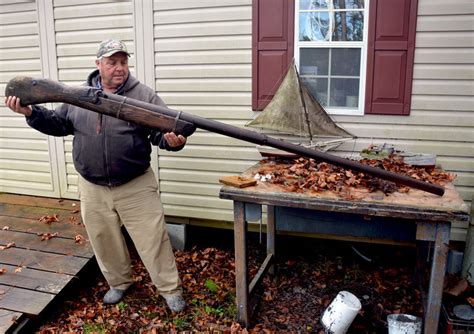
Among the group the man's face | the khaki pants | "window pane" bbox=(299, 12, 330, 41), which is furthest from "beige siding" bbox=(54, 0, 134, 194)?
"window pane" bbox=(299, 12, 330, 41)

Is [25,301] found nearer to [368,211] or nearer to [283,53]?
[368,211]

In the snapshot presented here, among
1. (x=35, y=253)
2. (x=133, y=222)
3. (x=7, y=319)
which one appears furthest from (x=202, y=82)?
(x=7, y=319)

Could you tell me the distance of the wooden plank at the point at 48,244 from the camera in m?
4.25

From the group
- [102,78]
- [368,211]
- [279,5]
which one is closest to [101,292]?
[102,78]

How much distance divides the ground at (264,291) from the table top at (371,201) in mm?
1170

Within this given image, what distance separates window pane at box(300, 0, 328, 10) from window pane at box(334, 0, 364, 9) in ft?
0.33

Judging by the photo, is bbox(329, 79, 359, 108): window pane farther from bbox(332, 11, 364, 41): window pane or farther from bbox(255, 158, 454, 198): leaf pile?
bbox(255, 158, 454, 198): leaf pile

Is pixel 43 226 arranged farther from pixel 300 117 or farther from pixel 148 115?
pixel 300 117

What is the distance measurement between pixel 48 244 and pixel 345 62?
3520 mm

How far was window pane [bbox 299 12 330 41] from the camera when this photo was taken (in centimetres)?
405

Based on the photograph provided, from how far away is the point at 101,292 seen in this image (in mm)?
4094

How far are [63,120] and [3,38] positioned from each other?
2.57 metres

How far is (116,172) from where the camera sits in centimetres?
342

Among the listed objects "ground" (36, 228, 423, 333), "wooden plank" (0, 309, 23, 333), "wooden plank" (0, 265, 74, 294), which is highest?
"wooden plank" (0, 265, 74, 294)
